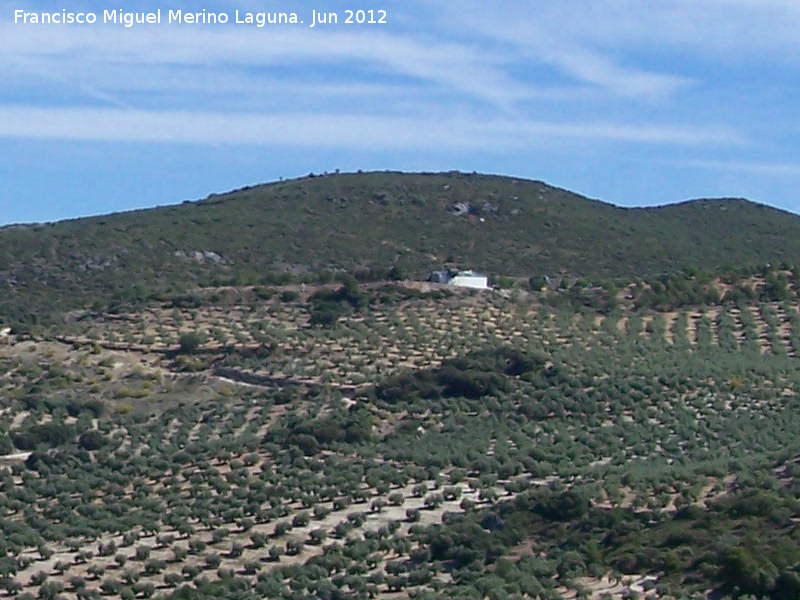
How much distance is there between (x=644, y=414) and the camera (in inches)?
1998

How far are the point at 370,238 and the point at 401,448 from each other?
53.5 m

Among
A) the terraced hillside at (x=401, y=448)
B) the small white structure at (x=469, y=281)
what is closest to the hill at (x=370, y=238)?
the small white structure at (x=469, y=281)

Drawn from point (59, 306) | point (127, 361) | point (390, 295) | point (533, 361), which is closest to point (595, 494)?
point (533, 361)

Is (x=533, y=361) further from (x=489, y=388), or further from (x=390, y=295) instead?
(x=390, y=295)

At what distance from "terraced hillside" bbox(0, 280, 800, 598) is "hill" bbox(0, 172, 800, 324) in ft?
41.7

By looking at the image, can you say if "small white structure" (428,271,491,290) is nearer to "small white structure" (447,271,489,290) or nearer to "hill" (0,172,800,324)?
"small white structure" (447,271,489,290)

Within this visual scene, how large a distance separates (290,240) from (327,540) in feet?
208

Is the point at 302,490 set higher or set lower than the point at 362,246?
lower

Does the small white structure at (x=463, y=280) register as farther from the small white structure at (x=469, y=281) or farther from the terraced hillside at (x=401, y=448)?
the terraced hillside at (x=401, y=448)

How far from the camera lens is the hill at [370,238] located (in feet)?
293

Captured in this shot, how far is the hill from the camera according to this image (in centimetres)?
8931

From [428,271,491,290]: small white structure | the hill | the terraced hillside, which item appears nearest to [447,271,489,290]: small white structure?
[428,271,491,290]: small white structure

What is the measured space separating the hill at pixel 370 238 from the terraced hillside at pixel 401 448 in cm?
1271

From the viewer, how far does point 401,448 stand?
47.0 metres
